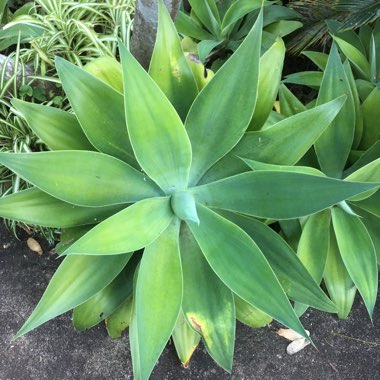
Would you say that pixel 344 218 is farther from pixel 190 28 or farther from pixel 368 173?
pixel 190 28

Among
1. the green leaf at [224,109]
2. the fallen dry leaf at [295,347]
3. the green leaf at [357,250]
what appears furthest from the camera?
the fallen dry leaf at [295,347]

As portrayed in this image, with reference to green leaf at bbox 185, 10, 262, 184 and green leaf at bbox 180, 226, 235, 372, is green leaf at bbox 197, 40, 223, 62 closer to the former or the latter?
green leaf at bbox 185, 10, 262, 184

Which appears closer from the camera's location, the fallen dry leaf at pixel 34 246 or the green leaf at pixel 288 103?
the green leaf at pixel 288 103

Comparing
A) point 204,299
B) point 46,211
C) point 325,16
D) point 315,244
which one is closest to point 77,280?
point 46,211

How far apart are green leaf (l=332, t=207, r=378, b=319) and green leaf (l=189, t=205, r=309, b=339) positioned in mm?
335

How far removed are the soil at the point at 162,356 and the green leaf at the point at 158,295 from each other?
0.73 metres

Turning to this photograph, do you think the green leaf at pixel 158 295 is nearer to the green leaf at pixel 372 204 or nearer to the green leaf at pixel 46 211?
the green leaf at pixel 46 211

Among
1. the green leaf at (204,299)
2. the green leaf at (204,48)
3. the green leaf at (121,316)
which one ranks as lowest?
the green leaf at (121,316)

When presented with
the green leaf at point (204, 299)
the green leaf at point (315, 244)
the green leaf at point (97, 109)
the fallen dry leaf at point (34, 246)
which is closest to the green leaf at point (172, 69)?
the green leaf at point (97, 109)

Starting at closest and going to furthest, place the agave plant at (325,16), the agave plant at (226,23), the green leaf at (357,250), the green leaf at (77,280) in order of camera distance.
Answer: the green leaf at (77,280)
the green leaf at (357,250)
the agave plant at (325,16)
the agave plant at (226,23)

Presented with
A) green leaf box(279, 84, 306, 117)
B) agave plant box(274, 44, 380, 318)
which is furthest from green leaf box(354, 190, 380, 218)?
green leaf box(279, 84, 306, 117)

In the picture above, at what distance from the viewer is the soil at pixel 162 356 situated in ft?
5.32

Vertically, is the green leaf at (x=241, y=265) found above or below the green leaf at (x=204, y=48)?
below

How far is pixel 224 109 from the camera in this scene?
3.33 ft
